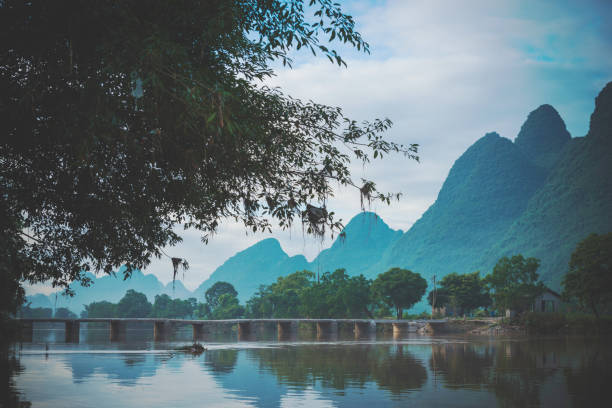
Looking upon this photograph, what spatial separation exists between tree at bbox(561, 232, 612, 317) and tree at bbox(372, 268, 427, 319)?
4092 cm

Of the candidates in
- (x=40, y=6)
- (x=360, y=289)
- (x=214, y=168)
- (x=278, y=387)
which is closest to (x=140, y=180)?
(x=214, y=168)

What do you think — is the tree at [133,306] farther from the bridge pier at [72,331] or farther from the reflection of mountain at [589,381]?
the reflection of mountain at [589,381]

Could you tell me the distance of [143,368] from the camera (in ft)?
103

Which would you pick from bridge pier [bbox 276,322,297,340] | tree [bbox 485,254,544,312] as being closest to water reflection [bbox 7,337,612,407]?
tree [bbox 485,254,544,312]

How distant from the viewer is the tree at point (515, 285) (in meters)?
83.2

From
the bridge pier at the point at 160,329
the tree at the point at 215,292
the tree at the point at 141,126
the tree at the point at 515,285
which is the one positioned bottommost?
the bridge pier at the point at 160,329

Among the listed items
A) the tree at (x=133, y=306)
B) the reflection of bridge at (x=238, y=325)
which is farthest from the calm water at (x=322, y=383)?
the tree at (x=133, y=306)

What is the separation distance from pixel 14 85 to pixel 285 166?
A: 6.14 m

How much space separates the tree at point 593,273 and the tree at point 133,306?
12377cm

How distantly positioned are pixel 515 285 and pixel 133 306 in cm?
11551

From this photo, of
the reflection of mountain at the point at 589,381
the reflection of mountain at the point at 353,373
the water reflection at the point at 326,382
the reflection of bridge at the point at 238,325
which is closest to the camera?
the reflection of mountain at the point at 589,381

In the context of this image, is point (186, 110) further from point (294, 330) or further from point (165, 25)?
point (294, 330)

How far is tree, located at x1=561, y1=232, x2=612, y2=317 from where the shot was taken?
70.1 m

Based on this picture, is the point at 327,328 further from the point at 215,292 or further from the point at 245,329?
the point at 215,292
